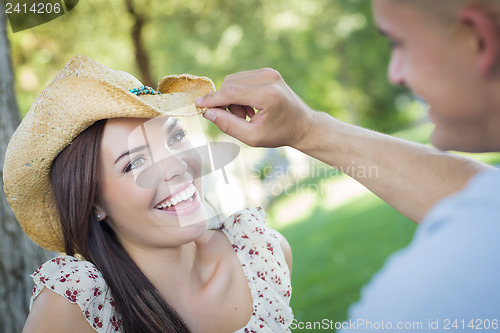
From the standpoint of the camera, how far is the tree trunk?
2.72m

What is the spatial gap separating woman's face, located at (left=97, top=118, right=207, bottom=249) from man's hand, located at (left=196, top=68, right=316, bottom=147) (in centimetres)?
32

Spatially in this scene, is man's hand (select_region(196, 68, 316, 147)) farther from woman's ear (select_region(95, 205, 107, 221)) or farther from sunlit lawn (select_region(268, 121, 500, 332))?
sunlit lawn (select_region(268, 121, 500, 332))

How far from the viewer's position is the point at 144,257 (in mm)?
2303

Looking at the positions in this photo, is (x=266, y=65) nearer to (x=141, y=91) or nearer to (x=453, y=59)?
(x=141, y=91)

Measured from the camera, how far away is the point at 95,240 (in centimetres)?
223

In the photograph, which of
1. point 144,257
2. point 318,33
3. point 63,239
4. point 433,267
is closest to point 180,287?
point 144,257

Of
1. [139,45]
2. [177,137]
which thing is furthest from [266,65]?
[177,137]

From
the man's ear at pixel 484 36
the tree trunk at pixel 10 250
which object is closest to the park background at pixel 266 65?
the tree trunk at pixel 10 250

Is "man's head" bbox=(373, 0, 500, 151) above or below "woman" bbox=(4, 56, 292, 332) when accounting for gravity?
above

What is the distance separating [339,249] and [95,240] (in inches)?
196

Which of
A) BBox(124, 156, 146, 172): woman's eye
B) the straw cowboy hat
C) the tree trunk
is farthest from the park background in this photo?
BBox(124, 156, 146, 172): woman's eye

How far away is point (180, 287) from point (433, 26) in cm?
172

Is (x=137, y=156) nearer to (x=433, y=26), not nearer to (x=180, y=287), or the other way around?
(x=180, y=287)

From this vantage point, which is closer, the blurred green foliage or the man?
the man
